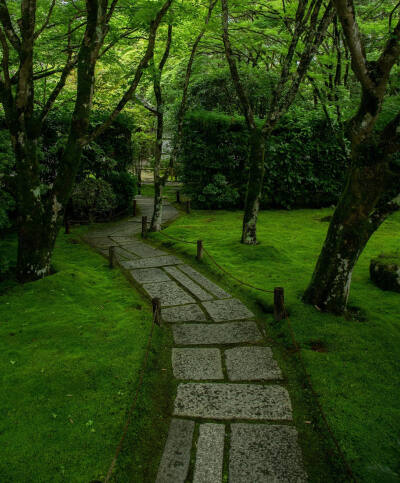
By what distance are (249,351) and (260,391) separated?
103 centimetres

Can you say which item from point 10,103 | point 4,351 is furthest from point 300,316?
point 10,103

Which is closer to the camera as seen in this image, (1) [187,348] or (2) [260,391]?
(2) [260,391]

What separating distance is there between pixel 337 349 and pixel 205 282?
3.91m

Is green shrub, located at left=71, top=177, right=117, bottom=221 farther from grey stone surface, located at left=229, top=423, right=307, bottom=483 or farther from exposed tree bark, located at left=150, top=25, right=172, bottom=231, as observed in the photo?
grey stone surface, located at left=229, top=423, right=307, bottom=483

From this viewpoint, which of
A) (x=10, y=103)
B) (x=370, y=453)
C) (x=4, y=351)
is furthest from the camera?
(x=10, y=103)

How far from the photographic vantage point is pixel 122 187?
1655 centimetres

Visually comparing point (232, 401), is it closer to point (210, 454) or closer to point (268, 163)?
point (210, 454)

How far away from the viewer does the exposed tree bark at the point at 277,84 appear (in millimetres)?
9008

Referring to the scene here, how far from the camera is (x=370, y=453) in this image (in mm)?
3828

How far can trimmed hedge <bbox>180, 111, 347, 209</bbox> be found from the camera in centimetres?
1677

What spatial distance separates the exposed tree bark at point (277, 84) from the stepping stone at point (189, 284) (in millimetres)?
2627

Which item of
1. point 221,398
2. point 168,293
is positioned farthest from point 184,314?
point 221,398

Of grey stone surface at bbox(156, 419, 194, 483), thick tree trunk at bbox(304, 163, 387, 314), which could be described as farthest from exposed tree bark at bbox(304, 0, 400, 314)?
grey stone surface at bbox(156, 419, 194, 483)

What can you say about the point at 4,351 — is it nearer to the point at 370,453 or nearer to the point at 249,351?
the point at 249,351
